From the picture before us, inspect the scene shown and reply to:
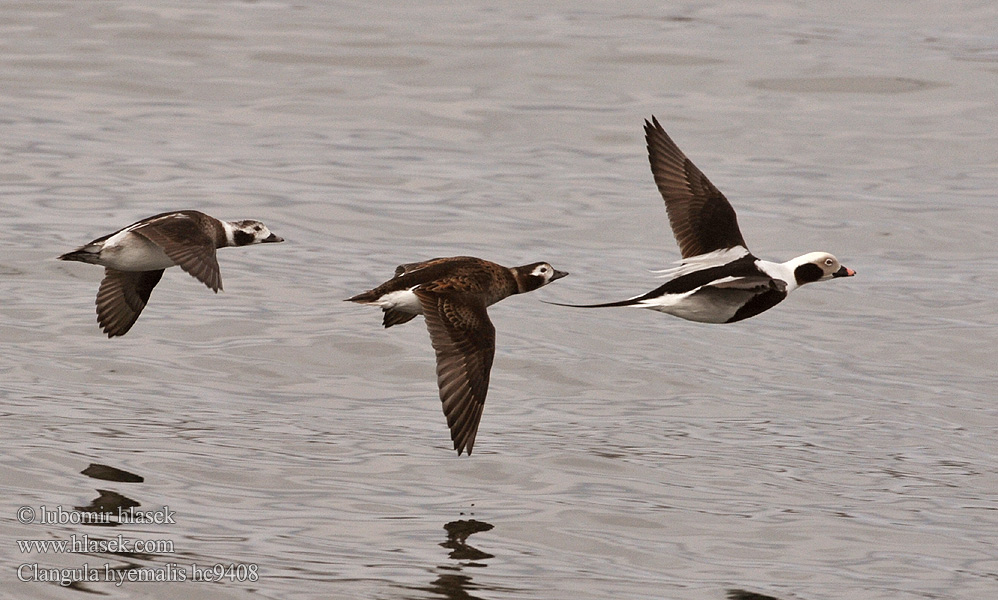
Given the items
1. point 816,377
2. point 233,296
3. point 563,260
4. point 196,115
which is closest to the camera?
point 816,377

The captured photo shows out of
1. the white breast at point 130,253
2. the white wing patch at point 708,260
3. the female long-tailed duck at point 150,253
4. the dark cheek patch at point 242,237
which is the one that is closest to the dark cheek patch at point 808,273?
the white wing patch at point 708,260

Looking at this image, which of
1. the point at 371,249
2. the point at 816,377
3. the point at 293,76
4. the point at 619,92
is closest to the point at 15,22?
the point at 293,76

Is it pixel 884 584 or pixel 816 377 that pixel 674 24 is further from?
pixel 884 584

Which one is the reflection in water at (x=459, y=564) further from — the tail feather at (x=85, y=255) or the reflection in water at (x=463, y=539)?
the tail feather at (x=85, y=255)

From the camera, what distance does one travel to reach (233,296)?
13500 mm

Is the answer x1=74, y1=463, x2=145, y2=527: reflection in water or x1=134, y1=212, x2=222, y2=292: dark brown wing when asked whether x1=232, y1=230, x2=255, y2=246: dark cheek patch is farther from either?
x1=74, y1=463, x2=145, y2=527: reflection in water

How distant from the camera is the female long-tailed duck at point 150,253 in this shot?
8.91 metres

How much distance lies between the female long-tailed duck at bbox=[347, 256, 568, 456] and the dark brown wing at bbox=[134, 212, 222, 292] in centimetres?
84

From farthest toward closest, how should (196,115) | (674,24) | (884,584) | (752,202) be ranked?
(674,24)
(196,115)
(752,202)
(884,584)

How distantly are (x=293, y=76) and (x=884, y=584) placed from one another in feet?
60.5

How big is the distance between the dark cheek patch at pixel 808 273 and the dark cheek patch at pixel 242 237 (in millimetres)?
3641

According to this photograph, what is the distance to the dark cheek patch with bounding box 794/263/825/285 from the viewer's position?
9.79 m

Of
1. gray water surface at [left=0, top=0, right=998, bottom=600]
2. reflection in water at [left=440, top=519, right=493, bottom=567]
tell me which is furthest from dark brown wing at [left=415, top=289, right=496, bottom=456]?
gray water surface at [left=0, top=0, right=998, bottom=600]

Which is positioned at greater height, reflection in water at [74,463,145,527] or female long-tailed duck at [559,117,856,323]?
female long-tailed duck at [559,117,856,323]
